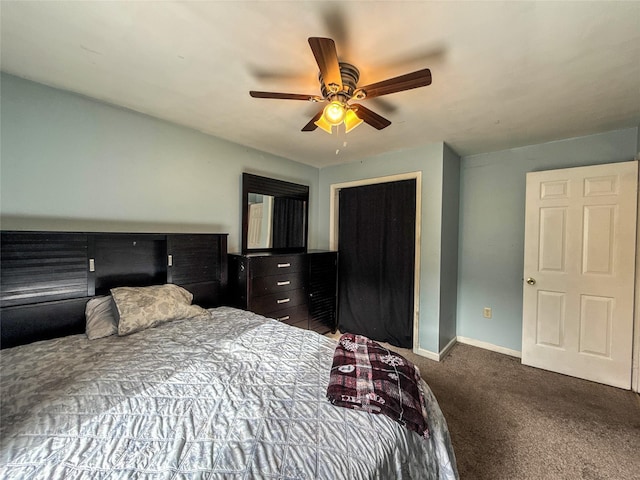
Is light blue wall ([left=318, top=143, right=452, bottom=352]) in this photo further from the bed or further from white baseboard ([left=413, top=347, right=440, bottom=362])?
the bed

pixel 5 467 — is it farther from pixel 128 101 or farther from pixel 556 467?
pixel 556 467

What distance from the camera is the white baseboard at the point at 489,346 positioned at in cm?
292

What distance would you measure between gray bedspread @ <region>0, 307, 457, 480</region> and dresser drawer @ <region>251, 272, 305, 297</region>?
3.82ft

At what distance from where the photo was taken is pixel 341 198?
3.71 meters

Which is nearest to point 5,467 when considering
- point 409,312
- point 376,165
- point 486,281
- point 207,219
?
point 207,219

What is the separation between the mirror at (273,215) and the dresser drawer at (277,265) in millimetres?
455

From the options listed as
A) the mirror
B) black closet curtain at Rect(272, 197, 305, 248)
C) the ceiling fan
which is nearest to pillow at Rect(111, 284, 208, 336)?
the mirror

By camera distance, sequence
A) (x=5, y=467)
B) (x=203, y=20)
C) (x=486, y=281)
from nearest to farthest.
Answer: (x=5, y=467) → (x=203, y=20) → (x=486, y=281)

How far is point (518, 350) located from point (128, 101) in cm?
452

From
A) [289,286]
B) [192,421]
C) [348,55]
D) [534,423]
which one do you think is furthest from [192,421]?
[534,423]

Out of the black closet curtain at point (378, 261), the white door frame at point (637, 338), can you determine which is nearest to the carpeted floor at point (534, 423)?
the white door frame at point (637, 338)

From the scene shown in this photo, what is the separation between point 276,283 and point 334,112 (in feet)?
6.11

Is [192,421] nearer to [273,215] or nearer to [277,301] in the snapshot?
[277,301]

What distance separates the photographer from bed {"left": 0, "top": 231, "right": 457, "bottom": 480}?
0.77 meters
